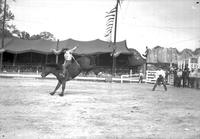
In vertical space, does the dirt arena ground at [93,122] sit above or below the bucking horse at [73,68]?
below

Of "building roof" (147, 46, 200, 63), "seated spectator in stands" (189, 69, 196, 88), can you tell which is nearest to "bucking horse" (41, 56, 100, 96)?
"seated spectator in stands" (189, 69, 196, 88)

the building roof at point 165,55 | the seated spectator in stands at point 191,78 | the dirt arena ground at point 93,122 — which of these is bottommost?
the dirt arena ground at point 93,122

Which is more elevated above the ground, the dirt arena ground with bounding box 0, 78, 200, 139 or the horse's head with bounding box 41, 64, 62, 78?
the horse's head with bounding box 41, 64, 62, 78

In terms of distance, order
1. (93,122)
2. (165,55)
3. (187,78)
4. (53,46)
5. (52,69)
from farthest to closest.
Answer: (53,46)
(165,55)
(187,78)
(52,69)
(93,122)

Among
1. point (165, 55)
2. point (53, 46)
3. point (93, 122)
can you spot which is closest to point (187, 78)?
point (165, 55)

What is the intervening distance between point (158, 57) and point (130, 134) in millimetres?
31524

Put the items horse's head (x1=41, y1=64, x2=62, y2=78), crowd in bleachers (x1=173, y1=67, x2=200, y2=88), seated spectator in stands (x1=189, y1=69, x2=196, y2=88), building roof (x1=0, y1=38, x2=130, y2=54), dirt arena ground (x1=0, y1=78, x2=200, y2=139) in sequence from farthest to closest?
building roof (x1=0, y1=38, x2=130, y2=54)
seated spectator in stands (x1=189, y1=69, x2=196, y2=88)
crowd in bleachers (x1=173, y1=67, x2=200, y2=88)
horse's head (x1=41, y1=64, x2=62, y2=78)
dirt arena ground (x1=0, y1=78, x2=200, y2=139)

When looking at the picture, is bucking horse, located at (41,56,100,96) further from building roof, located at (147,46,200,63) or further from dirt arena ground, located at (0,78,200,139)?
building roof, located at (147,46,200,63)

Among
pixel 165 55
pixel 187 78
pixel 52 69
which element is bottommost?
pixel 187 78

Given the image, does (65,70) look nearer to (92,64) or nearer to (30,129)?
(92,64)

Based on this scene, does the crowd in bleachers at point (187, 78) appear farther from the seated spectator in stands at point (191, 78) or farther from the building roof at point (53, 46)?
the building roof at point (53, 46)

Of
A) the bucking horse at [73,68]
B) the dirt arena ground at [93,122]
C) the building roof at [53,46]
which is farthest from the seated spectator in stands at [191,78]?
the dirt arena ground at [93,122]

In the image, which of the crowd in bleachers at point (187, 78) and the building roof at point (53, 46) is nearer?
the crowd in bleachers at point (187, 78)

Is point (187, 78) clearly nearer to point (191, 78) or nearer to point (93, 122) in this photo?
point (191, 78)
